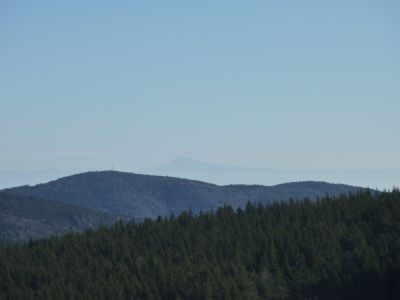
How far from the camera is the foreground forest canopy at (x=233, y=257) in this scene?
382 feet

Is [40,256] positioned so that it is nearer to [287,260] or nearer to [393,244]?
[287,260]

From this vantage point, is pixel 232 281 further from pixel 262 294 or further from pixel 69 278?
pixel 69 278

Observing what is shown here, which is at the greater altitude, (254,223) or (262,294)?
(254,223)

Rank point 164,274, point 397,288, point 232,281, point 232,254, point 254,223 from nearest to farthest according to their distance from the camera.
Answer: point 397,288, point 232,281, point 164,274, point 232,254, point 254,223

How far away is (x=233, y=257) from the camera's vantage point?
13362 centimetres

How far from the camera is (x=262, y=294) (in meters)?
116

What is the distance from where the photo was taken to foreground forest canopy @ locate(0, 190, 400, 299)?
11650 cm

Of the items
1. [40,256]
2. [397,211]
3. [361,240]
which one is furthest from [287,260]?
[40,256]

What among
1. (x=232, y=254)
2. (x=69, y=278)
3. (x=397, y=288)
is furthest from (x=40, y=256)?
(x=397, y=288)

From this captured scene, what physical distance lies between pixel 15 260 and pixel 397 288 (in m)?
71.9

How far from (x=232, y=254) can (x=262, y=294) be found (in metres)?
19.5

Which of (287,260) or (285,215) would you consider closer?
(287,260)

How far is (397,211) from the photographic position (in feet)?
463

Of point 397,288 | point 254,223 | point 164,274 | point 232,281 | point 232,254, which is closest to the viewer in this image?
point 397,288
